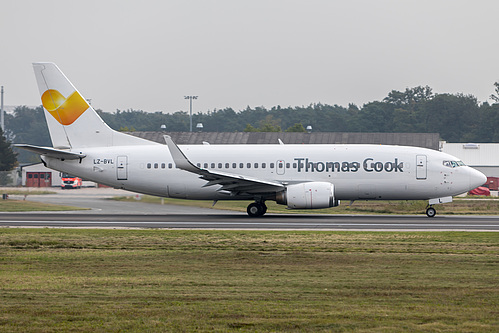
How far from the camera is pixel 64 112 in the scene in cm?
3619

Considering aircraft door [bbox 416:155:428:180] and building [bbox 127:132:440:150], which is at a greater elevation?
building [bbox 127:132:440:150]

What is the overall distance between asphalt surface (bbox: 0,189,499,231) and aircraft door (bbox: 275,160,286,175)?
226cm

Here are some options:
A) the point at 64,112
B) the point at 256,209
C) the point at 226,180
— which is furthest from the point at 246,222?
the point at 64,112

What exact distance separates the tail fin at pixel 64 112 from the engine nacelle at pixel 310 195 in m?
10.8

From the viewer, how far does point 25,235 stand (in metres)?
23.8

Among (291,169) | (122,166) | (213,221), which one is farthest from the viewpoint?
(122,166)

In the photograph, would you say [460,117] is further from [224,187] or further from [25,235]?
[25,235]

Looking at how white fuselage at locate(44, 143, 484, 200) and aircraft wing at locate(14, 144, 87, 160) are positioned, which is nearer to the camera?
white fuselage at locate(44, 143, 484, 200)

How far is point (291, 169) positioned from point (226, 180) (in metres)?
3.48

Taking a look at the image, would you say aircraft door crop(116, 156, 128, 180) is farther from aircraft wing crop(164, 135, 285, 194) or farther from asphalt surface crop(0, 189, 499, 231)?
aircraft wing crop(164, 135, 285, 194)

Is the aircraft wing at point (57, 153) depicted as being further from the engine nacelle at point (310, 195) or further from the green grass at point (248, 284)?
the green grass at point (248, 284)

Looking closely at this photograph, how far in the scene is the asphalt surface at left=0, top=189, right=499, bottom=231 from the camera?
93.3ft

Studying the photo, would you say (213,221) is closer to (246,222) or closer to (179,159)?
(246,222)

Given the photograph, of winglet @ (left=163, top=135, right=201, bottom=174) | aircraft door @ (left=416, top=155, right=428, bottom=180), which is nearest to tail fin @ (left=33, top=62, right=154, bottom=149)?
winglet @ (left=163, top=135, right=201, bottom=174)
